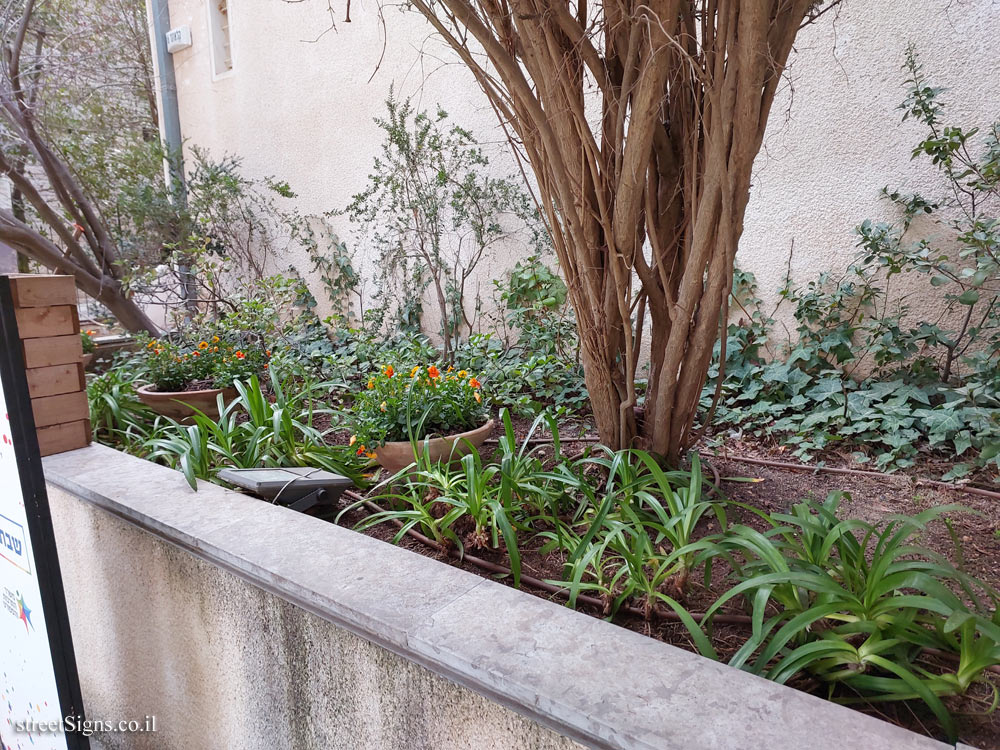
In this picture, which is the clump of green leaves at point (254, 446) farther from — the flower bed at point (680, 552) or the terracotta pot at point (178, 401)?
→ the terracotta pot at point (178, 401)

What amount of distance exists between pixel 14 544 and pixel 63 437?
0.95 meters

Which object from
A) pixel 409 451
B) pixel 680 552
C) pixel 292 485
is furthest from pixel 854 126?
pixel 292 485

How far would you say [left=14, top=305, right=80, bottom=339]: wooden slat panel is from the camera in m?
2.17

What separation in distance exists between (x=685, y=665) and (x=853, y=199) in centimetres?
314

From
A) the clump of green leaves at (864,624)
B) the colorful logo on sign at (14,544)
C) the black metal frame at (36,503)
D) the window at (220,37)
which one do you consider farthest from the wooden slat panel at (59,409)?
the window at (220,37)

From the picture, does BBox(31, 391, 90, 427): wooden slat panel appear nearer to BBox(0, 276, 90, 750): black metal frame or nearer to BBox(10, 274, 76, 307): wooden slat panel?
BBox(10, 274, 76, 307): wooden slat panel

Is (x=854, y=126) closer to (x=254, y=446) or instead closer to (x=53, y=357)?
(x=254, y=446)

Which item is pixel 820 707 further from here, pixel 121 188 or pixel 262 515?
pixel 121 188

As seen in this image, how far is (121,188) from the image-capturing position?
625 centimetres

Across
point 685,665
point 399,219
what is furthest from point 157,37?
point 685,665

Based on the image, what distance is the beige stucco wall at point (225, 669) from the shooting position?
3.78ft

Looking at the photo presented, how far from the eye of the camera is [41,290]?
2.18 meters

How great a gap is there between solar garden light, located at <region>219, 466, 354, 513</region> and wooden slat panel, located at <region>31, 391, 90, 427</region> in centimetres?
72

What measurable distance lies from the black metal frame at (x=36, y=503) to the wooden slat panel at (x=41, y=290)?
854 millimetres
